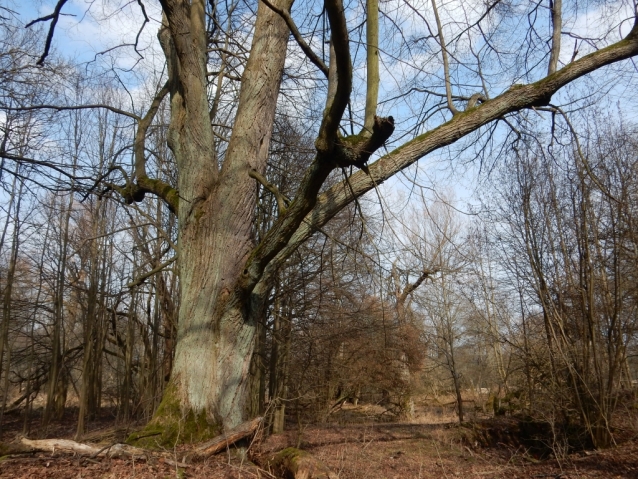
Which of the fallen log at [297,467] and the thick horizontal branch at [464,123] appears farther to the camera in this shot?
the fallen log at [297,467]

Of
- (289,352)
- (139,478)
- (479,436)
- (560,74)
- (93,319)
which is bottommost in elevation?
(479,436)

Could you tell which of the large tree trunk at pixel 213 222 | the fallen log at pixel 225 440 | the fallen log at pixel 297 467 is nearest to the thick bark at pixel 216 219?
the large tree trunk at pixel 213 222

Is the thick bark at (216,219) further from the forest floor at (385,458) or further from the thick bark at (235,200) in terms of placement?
the forest floor at (385,458)

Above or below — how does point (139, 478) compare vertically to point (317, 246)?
below

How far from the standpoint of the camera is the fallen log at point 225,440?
4.25 metres

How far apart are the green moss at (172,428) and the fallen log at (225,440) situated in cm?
17

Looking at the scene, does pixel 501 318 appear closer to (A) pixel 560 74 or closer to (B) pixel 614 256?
(B) pixel 614 256

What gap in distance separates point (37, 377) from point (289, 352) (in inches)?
329

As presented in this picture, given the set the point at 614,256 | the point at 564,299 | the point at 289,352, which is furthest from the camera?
the point at 289,352

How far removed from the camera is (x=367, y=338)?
552 inches

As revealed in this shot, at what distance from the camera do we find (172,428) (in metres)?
4.54

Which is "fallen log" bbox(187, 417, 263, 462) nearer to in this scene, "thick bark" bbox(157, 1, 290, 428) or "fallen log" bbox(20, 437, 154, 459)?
"thick bark" bbox(157, 1, 290, 428)

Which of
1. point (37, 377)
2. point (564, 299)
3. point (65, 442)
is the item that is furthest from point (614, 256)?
point (37, 377)

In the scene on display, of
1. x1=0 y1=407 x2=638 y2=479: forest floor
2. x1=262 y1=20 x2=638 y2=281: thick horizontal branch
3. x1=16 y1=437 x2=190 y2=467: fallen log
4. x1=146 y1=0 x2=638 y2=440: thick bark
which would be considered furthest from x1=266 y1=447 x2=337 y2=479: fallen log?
x1=262 y1=20 x2=638 y2=281: thick horizontal branch
